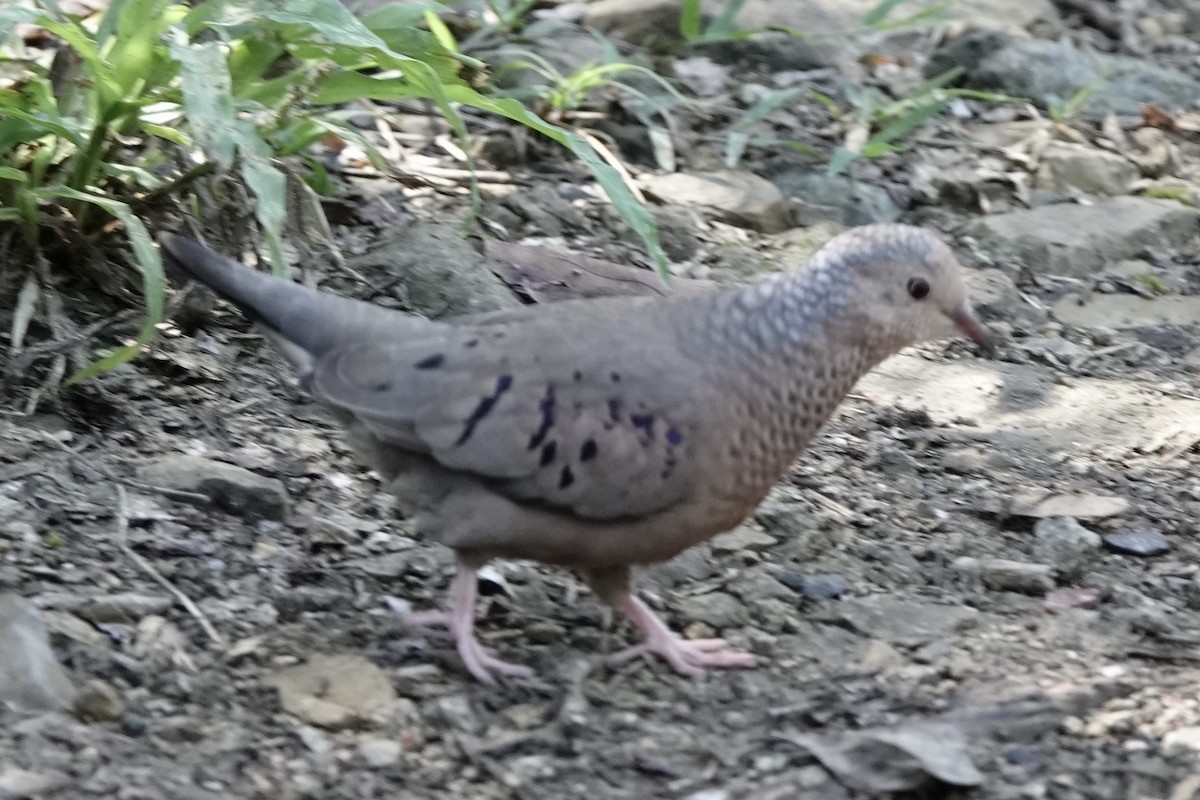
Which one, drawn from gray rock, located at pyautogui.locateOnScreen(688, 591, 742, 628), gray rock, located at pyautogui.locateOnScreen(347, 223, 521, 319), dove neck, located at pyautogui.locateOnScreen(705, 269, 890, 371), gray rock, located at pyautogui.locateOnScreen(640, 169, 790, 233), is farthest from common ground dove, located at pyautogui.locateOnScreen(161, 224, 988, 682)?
gray rock, located at pyautogui.locateOnScreen(640, 169, 790, 233)

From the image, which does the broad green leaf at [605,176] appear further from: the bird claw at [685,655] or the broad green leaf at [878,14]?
the broad green leaf at [878,14]

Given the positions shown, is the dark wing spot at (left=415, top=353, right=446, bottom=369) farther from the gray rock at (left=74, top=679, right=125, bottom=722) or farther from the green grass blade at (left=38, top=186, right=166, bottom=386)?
the gray rock at (left=74, top=679, right=125, bottom=722)

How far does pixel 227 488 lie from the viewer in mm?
3441

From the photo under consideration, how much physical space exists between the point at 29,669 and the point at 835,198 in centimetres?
357

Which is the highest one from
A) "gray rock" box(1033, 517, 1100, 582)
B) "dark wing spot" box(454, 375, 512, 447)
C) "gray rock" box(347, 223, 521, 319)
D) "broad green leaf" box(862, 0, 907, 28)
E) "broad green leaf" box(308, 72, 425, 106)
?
"broad green leaf" box(862, 0, 907, 28)

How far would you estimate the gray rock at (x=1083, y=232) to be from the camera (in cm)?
536

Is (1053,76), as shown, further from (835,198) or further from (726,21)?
(835,198)

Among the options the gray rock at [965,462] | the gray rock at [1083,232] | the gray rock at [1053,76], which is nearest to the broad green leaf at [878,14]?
the gray rock at [1053,76]

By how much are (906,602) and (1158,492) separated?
93cm

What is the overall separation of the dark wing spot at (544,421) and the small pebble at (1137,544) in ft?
4.80

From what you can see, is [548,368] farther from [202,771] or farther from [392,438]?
[202,771]

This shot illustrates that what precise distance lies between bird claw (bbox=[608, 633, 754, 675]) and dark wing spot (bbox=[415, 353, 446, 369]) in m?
0.67

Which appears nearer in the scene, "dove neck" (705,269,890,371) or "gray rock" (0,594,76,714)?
"gray rock" (0,594,76,714)

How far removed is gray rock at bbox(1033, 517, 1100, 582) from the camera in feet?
11.4
